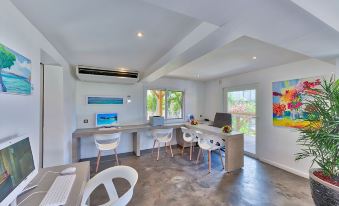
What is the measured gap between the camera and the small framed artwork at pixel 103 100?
366 cm

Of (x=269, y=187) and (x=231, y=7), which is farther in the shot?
(x=269, y=187)

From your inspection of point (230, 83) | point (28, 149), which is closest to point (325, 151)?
point (28, 149)

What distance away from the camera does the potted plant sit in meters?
1.40

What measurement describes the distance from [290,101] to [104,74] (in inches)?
158

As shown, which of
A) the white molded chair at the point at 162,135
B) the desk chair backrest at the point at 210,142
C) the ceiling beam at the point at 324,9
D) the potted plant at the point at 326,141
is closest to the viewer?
the ceiling beam at the point at 324,9

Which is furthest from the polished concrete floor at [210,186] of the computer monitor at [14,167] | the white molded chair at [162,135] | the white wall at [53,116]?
the computer monitor at [14,167]

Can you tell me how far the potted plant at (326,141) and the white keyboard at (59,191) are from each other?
90.6 inches

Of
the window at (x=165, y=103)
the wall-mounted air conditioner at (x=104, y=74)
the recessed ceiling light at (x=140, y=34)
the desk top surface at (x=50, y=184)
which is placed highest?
the recessed ceiling light at (x=140, y=34)

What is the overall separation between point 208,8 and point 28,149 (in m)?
1.74

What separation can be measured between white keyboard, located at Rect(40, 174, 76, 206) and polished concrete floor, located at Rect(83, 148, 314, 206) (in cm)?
108

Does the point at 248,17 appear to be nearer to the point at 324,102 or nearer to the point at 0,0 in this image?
the point at 324,102

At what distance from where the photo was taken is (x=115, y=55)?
8.30 feet

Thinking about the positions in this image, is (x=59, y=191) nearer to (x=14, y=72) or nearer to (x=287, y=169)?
(x=14, y=72)

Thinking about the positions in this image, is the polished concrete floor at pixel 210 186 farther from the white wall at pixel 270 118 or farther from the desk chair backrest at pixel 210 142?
the desk chair backrest at pixel 210 142
